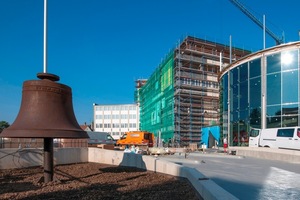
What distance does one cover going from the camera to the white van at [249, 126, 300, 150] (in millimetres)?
20359

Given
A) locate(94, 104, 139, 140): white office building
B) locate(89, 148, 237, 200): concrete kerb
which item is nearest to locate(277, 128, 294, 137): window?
locate(89, 148, 237, 200): concrete kerb

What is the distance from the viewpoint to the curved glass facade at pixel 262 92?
2409cm

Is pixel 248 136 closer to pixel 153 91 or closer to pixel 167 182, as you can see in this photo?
pixel 167 182

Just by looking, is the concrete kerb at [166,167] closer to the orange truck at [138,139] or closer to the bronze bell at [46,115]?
the bronze bell at [46,115]

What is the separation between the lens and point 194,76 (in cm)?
4597

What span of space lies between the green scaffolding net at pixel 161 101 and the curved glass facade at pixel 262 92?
1267cm

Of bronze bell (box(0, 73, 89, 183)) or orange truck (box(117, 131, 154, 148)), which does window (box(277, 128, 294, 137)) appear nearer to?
bronze bell (box(0, 73, 89, 183))

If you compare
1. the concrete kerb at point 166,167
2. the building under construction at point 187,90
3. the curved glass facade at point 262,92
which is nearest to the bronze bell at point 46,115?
the concrete kerb at point 166,167

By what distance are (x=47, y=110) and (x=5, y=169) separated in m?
4.78

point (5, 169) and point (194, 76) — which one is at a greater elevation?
point (194, 76)

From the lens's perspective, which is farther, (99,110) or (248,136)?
(99,110)

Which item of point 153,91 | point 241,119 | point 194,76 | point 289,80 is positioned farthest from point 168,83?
Answer: point 289,80

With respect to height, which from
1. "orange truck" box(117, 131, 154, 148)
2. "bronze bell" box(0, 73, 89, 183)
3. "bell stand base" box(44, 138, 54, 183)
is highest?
"bronze bell" box(0, 73, 89, 183)

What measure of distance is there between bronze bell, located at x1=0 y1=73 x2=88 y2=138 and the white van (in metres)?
16.2
